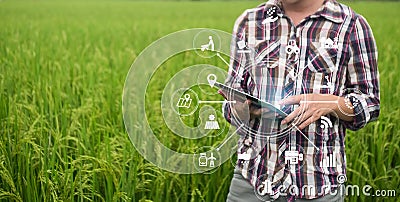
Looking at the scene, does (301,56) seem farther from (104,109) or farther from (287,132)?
(104,109)

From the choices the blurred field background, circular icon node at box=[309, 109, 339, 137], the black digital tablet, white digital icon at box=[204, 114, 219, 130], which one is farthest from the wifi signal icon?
the blurred field background

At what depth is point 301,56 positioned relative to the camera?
1.14 meters

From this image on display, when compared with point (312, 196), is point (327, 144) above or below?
above

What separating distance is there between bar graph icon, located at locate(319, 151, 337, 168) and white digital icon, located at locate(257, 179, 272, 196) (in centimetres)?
12

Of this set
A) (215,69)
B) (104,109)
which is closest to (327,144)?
(215,69)

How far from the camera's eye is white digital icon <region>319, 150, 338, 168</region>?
117 cm

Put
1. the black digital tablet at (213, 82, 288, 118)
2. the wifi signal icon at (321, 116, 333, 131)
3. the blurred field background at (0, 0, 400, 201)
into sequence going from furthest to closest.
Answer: the blurred field background at (0, 0, 400, 201) → the wifi signal icon at (321, 116, 333, 131) → the black digital tablet at (213, 82, 288, 118)

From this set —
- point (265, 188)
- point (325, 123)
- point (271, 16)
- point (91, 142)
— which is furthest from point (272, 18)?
point (91, 142)

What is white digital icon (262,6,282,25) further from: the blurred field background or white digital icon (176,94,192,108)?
the blurred field background

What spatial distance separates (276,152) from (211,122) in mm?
160

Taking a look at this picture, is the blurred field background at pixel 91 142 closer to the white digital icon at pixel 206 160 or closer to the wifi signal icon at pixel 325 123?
the white digital icon at pixel 206 160

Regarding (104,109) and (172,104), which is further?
(104,109)

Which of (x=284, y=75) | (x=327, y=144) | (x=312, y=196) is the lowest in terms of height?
(x=312, y=196)

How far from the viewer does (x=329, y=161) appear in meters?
1.18
